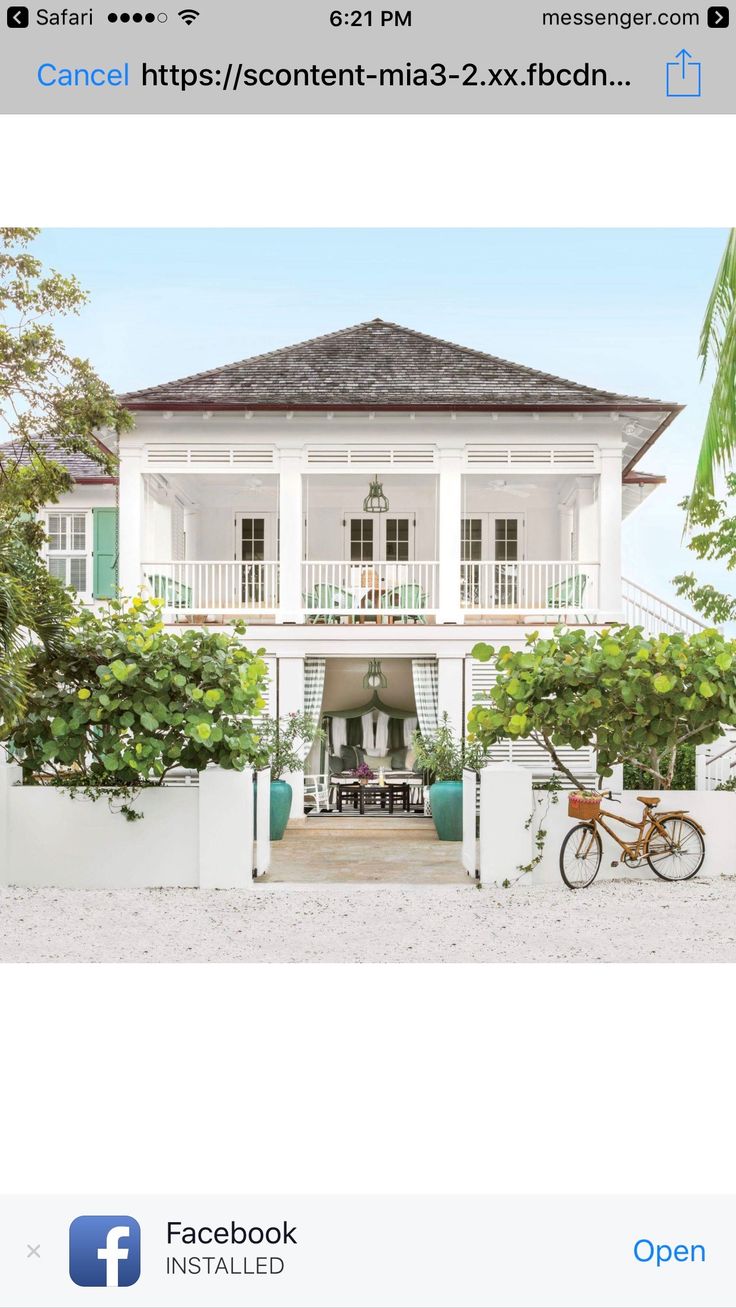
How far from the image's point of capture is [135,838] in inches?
410

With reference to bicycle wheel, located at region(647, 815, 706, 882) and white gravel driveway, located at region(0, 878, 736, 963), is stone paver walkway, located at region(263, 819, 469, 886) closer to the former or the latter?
white gravel driveway, located at region(0, 878, 736, 963)

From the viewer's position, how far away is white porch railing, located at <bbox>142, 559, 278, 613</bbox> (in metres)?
17.6

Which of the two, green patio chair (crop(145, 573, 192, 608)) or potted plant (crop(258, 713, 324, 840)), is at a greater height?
green patio chair (crop(145, 573, 192, 608))

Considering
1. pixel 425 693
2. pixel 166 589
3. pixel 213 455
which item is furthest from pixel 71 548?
pixel 425 693

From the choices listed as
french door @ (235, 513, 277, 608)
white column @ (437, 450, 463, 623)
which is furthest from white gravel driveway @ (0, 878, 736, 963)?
french door @ (235, 513, 277, 608)

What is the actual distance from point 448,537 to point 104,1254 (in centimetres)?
1539

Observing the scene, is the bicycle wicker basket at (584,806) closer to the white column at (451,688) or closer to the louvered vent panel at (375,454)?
the white column at (451,688)

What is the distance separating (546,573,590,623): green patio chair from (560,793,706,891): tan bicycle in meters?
6.82

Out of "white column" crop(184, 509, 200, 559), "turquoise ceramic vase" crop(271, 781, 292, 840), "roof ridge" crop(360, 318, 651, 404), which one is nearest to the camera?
"turquoise ceramic vase" crop(271, 781, 292, 840)

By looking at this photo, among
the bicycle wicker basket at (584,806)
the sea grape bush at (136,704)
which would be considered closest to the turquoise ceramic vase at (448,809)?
the sea grape bush at (136,704)

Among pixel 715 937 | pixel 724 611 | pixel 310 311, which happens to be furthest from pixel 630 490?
pixel 715 937

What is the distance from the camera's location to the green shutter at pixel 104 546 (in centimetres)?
2148

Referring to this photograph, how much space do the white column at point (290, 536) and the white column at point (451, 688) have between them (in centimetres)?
244
